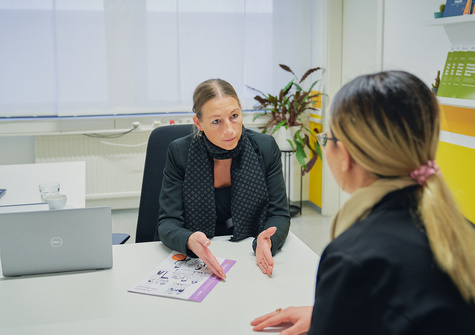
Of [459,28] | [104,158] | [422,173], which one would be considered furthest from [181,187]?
[104,158]

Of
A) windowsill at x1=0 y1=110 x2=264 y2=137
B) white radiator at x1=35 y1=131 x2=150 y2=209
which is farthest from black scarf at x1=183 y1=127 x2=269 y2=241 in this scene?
white radiator at x1=35 y1=131 x2=150 y2=209

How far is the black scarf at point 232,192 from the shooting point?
190cm

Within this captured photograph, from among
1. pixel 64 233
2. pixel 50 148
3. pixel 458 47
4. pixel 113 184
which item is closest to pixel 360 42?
pixel 458 47

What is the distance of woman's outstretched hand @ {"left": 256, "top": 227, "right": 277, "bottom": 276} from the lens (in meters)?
1.49

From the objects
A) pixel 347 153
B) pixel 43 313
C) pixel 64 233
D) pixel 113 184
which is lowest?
pixel 113 184

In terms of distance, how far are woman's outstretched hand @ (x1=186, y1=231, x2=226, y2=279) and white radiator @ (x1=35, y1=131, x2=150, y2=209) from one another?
293 centimetres

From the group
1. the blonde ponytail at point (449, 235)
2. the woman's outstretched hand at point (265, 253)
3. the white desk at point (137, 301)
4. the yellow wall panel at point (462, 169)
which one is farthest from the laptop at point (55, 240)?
the yellow wall panel at point (462, 169)

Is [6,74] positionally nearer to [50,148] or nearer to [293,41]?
[50,148]

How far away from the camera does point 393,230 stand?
2.51 feet

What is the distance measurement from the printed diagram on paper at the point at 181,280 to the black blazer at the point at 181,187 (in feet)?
0.54

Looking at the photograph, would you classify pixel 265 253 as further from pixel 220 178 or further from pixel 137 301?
pixel 220 178

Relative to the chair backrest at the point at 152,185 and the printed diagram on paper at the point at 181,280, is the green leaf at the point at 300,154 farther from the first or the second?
the printed diagram on paper at the point at 181,280

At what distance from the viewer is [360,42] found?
3928 millimetres

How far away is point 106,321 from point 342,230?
0.68m
